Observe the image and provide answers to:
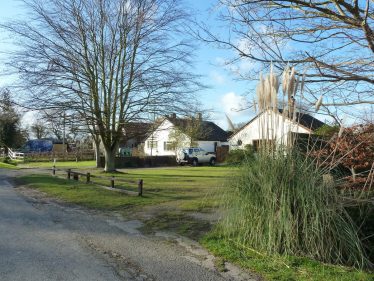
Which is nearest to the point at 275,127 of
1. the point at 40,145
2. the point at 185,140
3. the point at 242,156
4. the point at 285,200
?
the point at 242,156

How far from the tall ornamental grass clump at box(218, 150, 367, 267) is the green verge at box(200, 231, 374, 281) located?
203 millimetres

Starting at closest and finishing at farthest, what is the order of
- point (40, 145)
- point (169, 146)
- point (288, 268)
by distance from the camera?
point (288, 268)
point (169, 146)
point (40, 145)

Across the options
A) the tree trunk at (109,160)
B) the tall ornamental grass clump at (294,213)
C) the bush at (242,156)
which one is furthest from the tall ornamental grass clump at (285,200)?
the tree trunk at (109,160)

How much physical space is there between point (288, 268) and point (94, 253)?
2920mm

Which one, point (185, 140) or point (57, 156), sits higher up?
point (185, 140)

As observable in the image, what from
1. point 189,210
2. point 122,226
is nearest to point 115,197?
point 189,210

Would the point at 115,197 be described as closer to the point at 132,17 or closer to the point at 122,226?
the point at 122,226

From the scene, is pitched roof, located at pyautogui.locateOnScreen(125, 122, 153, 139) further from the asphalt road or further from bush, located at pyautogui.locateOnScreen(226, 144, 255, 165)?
bush, located at pyautogui.locateOnScreen(226, 144, 255, 165)

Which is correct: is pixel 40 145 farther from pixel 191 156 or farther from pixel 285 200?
pixel 285 200

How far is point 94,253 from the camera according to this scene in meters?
6.53

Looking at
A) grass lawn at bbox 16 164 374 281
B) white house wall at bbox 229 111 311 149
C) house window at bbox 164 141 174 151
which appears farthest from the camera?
house window at bbox 164 141 174 151

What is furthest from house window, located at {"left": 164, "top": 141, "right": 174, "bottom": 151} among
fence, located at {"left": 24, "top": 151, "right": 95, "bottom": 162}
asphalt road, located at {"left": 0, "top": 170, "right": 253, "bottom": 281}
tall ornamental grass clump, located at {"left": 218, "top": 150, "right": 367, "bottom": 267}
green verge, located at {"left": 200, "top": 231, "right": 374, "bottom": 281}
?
green verge, located at {"left": 200, "top": 231, "right": 374, "bottom": 281}

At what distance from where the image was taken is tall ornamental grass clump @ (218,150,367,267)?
5.76 metres

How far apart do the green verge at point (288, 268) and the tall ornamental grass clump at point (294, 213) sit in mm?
203
